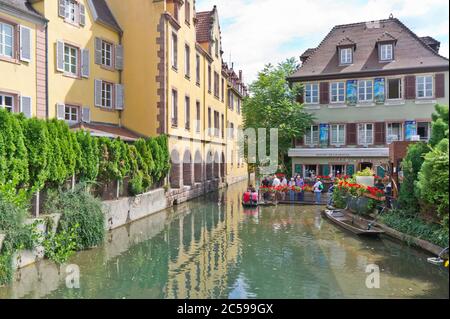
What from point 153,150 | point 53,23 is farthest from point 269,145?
point 53,23

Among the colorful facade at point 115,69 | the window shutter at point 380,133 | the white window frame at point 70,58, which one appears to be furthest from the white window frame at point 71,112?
the window shutter at point 380,133

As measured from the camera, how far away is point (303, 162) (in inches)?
1129

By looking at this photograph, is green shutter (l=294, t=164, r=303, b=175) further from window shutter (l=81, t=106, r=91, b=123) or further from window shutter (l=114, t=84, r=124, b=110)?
window shutter (l=81, t=106, r=91, b=123)

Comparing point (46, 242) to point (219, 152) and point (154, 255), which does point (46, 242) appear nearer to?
point (154, 255)

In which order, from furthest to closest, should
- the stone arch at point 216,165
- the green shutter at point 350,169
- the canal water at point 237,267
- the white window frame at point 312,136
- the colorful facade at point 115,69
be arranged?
the stone arch at point 216,165 → the white window frame at point 312,136 → the green shutter at point 350,169 → the colorful facade at point 115,69 → the canal water at point 237,267

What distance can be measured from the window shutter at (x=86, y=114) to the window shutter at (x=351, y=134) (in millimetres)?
17413

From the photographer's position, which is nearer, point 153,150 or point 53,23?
point 53,23

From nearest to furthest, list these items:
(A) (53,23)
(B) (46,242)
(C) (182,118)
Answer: (B) (46,242)
(A) (53,23)
(C) (182,118)

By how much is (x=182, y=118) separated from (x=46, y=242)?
15.6 m

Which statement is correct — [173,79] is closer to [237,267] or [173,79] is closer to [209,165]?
[209,165]

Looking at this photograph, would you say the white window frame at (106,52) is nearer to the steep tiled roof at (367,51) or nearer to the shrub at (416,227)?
the steep tiled roof at (367,51)

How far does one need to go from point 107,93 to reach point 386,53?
61.2ft

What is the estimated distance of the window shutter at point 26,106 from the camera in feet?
53.0

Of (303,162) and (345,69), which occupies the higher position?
(345,69)
